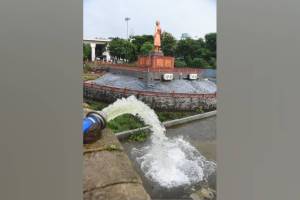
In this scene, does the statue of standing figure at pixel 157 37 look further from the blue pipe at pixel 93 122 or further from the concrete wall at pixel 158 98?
the blue pipe at pixel 93 122

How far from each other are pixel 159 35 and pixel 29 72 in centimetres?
102

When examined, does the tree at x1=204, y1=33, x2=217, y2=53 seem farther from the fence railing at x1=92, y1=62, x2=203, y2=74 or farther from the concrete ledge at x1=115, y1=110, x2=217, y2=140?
the concrete ledge at x1=115, y1=110, x2=217, y2=140

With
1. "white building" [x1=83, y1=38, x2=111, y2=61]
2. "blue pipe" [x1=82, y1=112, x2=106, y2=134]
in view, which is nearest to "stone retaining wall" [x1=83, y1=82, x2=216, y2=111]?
"blue pipe" [x1=82, y1=112, x2=106, y2=134]

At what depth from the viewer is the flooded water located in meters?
2.70

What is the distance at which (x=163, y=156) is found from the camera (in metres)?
2.78

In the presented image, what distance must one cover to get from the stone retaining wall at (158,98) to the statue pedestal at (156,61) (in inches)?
8.8

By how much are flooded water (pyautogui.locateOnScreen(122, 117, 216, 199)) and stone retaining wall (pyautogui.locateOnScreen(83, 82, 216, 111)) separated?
5.6 inches

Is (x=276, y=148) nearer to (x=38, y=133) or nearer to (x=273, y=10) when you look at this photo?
(x=273, y=10)

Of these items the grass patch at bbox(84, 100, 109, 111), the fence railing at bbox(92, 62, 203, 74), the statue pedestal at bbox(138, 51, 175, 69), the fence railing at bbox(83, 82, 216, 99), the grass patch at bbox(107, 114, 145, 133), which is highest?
the statue pedestal at bbox(138, 51, 175, 69)

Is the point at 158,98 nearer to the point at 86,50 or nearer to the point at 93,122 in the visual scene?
the point at 93,122

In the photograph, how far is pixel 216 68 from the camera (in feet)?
9.25

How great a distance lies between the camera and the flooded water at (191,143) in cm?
270

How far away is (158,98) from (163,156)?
1.50 feet

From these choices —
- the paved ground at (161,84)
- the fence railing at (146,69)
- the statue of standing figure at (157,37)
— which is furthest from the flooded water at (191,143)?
the statue of standing figure at (157,37)
